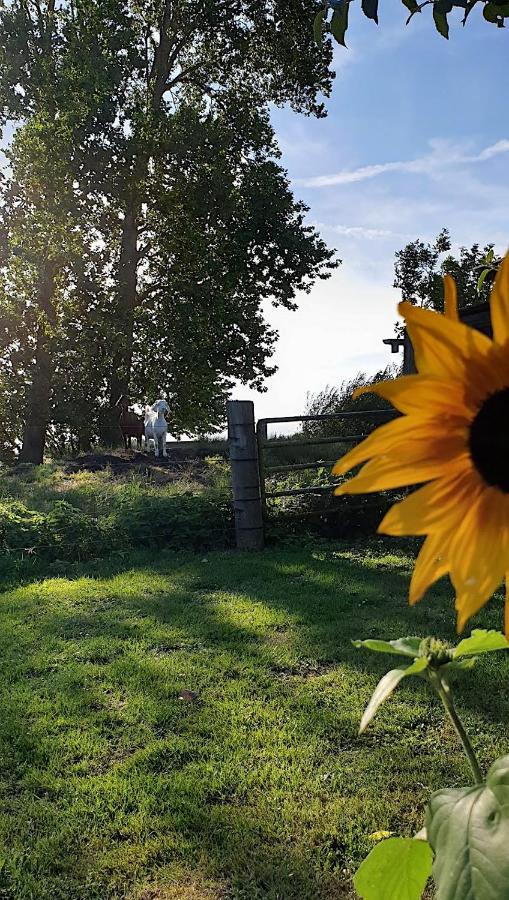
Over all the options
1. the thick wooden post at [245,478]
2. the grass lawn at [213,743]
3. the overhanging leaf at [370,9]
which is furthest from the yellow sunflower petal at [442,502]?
the thick wooden post at [245,478]

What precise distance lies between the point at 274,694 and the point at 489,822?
9.02 ft

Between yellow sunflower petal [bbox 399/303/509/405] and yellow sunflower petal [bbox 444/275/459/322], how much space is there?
0.8 inches

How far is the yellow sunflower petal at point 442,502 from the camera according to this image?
343mm

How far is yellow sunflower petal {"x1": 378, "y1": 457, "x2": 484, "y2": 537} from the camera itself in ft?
1.13

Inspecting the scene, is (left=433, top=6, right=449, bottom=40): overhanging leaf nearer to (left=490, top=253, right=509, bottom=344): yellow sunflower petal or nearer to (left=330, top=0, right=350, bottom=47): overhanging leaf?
(left=330, top=0, right=350, bottom=47): overhanging leaf

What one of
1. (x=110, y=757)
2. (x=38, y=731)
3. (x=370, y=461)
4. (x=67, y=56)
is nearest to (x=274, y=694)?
(x=110, y=757)

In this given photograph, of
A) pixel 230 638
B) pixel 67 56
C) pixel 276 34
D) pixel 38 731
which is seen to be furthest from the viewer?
pixel 276 34

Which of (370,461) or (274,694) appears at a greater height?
(370,461)

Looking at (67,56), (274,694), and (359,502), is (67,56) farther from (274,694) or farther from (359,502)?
(274,694)

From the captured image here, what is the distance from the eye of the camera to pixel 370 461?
35 cm

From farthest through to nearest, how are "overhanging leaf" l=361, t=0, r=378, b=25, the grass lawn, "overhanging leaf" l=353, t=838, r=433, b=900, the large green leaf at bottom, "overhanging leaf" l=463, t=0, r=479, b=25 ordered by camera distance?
the grass lawn → "overhanging leaf" l=463, t=0, r=479, b=25 → "overhanging leaf" l=361, t=0, r=378, b=25 → "overhanging leaf" l=353, t=838, r=433, b=900 → the large green leaf at bottom

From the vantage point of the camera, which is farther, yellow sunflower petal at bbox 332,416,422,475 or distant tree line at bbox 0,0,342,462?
distant tree line at bbox 0,0,342,462

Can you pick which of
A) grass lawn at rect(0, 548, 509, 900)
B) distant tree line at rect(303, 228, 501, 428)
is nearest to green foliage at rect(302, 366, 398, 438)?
distant tree line at rect(303, 228, 501, 428)

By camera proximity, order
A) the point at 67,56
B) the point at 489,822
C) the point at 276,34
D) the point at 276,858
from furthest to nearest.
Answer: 1. the point at 276,34
2. the point at 67,56
3. the point at 276,858
4. the point at 489,822
